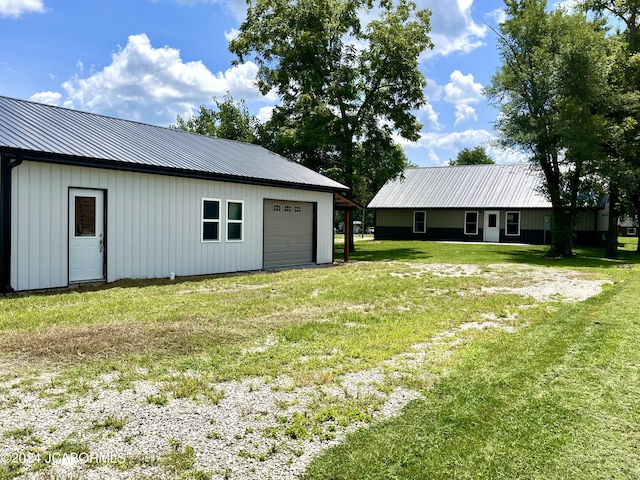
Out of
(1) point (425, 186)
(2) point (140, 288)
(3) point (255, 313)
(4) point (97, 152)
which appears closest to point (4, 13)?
(4) point (97, 152)

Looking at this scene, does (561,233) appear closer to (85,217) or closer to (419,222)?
(419,222)

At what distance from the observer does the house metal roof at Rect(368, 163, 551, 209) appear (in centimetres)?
3020

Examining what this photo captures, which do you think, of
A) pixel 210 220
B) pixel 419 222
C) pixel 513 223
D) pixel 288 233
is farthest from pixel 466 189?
pixel 210 220

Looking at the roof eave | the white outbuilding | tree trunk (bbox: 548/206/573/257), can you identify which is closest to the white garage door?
the white outbuilding

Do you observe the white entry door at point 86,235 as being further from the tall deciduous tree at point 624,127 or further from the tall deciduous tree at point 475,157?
the tall deciduous tree at point 475,157

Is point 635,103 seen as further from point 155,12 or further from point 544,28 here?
point 155,12

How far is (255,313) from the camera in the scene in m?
7.33

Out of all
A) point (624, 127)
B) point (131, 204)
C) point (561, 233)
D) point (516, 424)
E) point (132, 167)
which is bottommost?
point (516, 424)

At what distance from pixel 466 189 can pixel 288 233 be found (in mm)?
20883

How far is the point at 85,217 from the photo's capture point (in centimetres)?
1005

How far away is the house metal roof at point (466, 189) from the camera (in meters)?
30.2

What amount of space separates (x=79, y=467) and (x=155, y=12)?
17.0m

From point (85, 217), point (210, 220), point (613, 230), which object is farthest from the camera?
point (613, 230)

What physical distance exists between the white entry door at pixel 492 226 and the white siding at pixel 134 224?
1972cm
